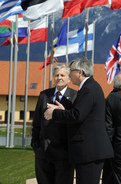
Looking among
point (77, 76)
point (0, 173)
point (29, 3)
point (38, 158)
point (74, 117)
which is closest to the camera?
point (74, 117)

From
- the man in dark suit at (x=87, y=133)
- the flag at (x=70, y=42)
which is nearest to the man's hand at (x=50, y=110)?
the man in dark suit at (x=87, y=133)

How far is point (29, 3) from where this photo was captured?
11.1 metres

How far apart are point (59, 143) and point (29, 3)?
7.13 meters

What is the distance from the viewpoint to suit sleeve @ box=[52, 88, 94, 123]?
4.11m

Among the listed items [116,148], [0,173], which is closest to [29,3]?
[0,173]

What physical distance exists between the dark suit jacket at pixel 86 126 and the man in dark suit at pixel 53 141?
0.33m

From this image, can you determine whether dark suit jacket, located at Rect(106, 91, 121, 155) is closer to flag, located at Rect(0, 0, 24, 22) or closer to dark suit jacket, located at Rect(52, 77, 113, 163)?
dark suit jacket, located at Rect(52, 77, 113, 163)

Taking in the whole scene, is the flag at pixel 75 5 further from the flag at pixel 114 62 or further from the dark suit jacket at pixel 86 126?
the dark suit jacket at pixel 86 126

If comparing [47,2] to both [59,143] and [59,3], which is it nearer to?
[59,3]

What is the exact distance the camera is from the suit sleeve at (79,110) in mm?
4105

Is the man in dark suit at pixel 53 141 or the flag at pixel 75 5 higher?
the flag at pixel 75 5

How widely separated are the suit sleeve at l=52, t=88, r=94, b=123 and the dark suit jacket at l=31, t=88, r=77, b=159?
14.4 inches

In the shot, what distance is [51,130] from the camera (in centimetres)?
461

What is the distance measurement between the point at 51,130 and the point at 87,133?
56cm
